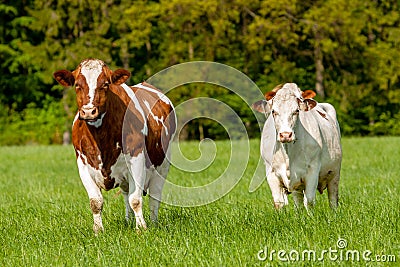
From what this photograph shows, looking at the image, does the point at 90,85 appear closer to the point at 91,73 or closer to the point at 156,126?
the point at 91,73

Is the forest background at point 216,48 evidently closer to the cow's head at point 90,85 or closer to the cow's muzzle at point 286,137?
the cow's muzzle at point 286,137

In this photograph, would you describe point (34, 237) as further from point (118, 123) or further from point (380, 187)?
point (380, 187)

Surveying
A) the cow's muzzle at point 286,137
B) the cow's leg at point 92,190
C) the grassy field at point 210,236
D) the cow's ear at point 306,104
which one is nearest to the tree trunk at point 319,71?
the grassy field at point 210,236

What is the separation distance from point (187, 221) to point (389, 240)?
7.98 feet

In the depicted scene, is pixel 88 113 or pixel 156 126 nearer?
pixel 88 113

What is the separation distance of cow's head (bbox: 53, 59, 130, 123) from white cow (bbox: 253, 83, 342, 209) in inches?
75.9

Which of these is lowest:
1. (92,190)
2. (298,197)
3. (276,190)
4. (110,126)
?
(298,197)

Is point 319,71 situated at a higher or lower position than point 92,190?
higher

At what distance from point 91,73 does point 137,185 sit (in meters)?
1.29

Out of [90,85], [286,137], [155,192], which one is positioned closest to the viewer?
[90,85]

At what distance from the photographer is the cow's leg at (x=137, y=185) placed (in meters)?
7.37

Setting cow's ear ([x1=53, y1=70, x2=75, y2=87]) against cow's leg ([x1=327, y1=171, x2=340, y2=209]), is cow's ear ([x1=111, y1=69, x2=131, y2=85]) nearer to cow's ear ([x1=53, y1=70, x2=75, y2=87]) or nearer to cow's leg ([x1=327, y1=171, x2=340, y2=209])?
cow's ear ([x1=53, y1=70, x2=75, y2=87])

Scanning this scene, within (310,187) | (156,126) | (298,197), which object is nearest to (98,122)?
(156,126)

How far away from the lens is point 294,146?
8.16 metres
